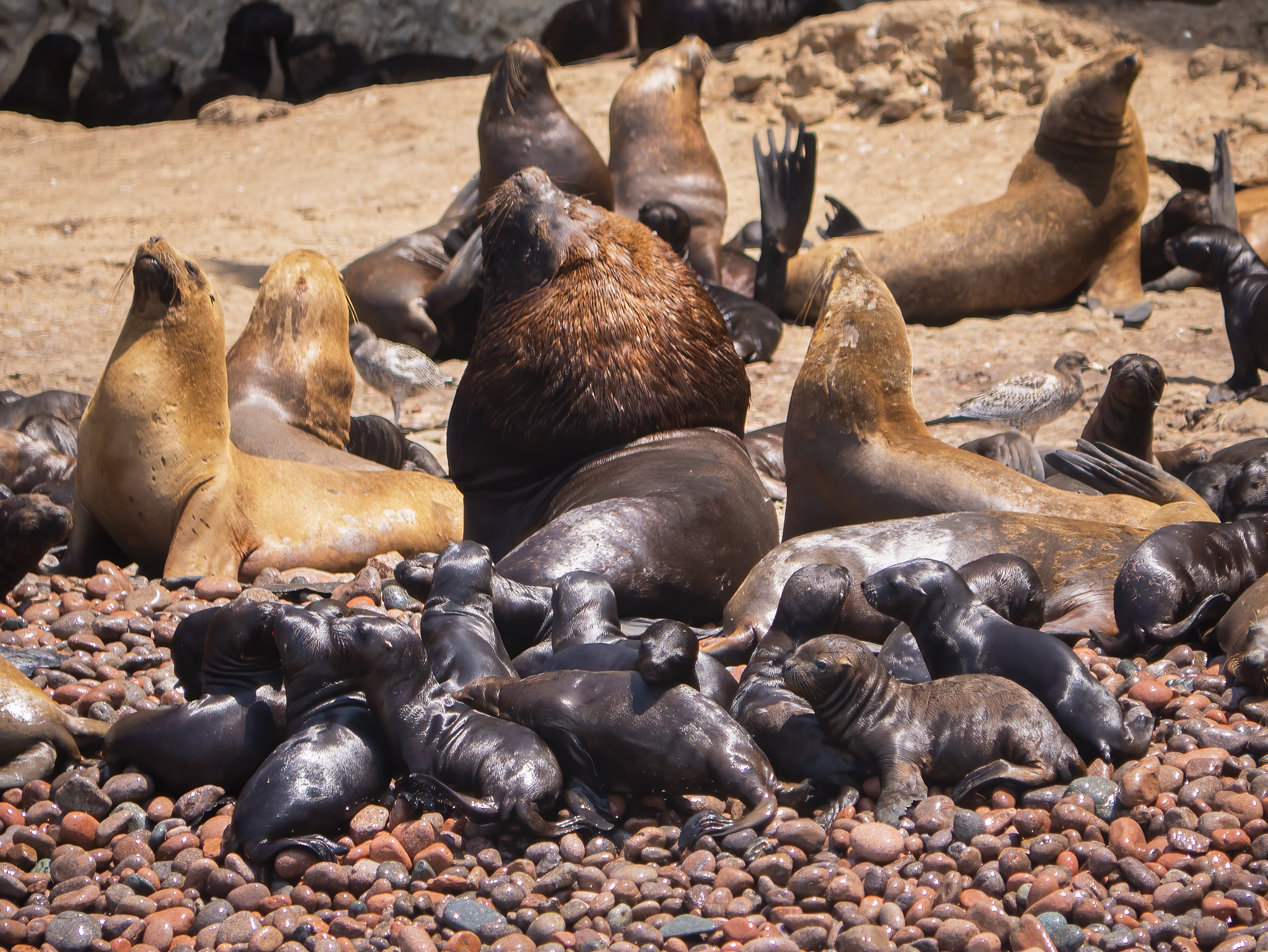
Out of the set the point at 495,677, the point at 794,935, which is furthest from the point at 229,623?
the point at 794,935

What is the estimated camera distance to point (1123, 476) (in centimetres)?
484

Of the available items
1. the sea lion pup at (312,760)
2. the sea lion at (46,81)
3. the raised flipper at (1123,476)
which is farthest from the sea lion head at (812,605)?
the sea lion at (46,81)

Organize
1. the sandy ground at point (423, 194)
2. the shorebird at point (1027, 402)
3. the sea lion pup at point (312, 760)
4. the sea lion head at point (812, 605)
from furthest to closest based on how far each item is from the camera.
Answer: the sandy ground at point (423, 194) → the shorebird at point (1027, 402) → the sea lion head at point (812, 605) → the sea lion pup at point (312, 760)

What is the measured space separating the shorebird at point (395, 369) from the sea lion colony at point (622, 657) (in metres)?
1.42

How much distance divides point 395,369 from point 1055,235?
4842 mm

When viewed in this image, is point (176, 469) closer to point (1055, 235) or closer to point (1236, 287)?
point (1236, 287)

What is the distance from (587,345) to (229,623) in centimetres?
166

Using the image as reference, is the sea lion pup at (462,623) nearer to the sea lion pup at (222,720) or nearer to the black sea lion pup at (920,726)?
the sea lion pup at (222,720)

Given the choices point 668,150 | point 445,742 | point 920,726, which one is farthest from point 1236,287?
point 445,742

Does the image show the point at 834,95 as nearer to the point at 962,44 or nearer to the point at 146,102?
the point at 962,44

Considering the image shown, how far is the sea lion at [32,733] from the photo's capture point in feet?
10.1

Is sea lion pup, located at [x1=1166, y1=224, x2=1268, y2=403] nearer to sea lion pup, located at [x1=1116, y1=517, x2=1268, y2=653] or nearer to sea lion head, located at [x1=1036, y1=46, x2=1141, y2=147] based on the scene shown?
sea lion head, located at [x1=1036, y1=46, x2=1141, y2=147]

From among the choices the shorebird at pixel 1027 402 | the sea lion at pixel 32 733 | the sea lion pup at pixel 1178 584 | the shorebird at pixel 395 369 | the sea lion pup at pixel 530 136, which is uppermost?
the sea lion pup at pixel 530 136

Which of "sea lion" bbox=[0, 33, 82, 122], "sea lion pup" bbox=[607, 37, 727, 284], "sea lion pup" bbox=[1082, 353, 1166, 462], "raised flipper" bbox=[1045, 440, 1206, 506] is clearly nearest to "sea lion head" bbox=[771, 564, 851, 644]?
"raised flipper" bbox=[1045, 440, 1206, 506]
